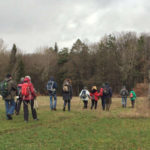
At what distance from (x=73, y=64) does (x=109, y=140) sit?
58.8 meters

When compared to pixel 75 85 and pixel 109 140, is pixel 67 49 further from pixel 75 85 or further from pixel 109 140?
pixel 109 140

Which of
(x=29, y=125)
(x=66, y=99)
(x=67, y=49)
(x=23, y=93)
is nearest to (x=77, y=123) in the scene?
(x=29, y=125)

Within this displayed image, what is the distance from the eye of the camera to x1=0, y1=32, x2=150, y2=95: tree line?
6050 centimetres

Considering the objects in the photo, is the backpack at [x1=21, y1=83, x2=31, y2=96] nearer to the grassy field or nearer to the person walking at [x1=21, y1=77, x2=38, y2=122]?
the person walking at [x1=21, y1=77, x2=38, y2=122]

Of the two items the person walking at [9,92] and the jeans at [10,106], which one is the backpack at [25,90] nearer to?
the person walking at [9,92]

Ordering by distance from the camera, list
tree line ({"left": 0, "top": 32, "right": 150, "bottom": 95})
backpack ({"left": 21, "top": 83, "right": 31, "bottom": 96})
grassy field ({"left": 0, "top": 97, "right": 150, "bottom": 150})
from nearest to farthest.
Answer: grassy field ({"left": 0, "top": 97, "right": 150, "bottom": 150}) → backpack ({"left": 21, "top": 83, "right": 31, "bottom": 96}) → tree line ({"left": 0, "top": 32, "right": 150, "bottom": 95})

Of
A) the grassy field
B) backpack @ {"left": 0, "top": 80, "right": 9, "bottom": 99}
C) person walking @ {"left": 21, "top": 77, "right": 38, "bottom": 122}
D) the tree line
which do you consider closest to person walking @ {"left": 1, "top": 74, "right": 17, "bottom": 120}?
backpack @ {"left": 0, "top": 80, "right": 9, "bottom": 99}

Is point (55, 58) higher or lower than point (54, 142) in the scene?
higher

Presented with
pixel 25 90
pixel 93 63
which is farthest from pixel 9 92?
pixel 93 63

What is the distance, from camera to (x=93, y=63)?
64438 mm

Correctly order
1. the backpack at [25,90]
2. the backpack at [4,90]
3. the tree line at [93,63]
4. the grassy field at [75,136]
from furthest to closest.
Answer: the tree line at [93,63], the backpack at [4,90], the backpack at [25,90], the grassy field at [75,136]

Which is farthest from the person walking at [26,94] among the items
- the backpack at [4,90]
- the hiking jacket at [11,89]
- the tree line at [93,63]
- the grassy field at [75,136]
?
the tree line at [93,63]

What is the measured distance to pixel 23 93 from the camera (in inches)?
404

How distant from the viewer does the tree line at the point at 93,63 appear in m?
60.5
